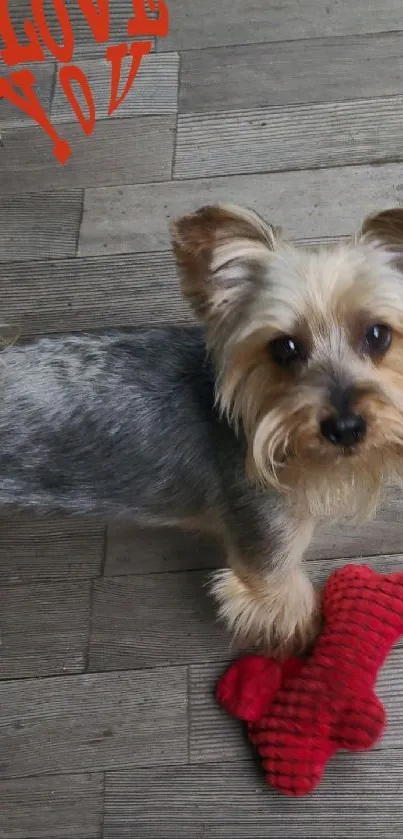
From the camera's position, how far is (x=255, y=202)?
8.22 ft

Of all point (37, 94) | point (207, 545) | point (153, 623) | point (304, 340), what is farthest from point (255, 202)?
point (153, 623)

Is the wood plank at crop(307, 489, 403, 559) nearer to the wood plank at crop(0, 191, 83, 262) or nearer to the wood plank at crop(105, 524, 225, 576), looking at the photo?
the wood plank at crop(105, 524, 225, 576)

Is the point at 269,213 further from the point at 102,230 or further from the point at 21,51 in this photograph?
the point at 21,51

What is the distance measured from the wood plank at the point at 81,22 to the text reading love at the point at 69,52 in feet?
0.06

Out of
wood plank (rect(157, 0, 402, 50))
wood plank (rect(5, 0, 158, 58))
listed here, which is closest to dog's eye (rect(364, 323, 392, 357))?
wood plank (rect(157, 0, 402, 50))

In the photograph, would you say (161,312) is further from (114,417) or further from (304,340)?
(304,340)

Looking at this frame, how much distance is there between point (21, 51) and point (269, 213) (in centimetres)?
138

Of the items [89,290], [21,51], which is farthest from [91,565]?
[21,51]

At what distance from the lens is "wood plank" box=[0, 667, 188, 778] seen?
1.92 meters

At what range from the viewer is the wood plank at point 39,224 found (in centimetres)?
260

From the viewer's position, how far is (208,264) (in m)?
1.41

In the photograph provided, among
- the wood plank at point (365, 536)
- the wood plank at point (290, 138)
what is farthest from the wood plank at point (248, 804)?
the wood plank at point (290, 138)

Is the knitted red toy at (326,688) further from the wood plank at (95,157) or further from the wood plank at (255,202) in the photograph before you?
the wood plank at (95,157)

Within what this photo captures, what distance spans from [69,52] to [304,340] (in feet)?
7.17
